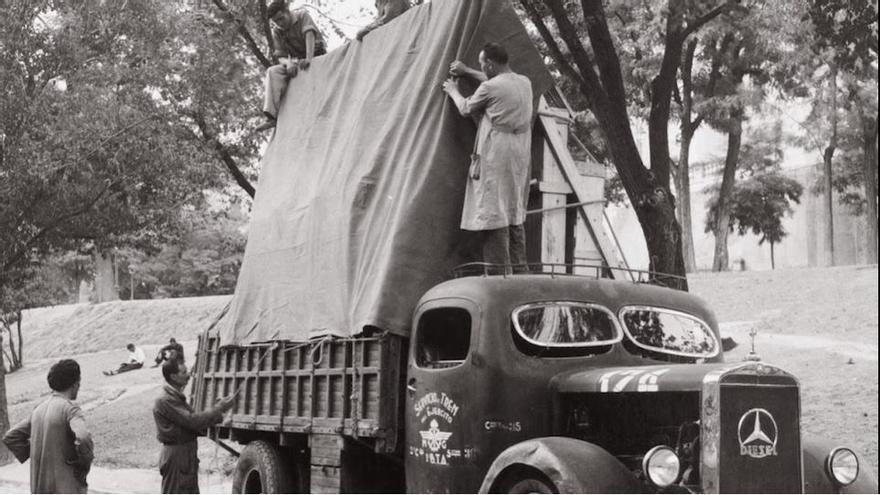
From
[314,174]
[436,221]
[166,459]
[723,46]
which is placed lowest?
[166,459]

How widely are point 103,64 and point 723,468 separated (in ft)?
45.6

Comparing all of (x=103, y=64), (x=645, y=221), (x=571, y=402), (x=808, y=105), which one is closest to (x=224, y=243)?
(x=808, y=105)

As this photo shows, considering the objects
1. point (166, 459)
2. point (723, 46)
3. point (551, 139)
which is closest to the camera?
point (166, 459)

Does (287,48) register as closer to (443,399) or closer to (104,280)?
(443,399)

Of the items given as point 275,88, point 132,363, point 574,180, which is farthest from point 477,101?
point 132,363

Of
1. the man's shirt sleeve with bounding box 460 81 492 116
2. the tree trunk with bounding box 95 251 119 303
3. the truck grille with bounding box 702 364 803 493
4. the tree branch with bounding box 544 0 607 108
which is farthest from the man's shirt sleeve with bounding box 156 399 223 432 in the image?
the tree trunk with bounding box 95 251 119 303

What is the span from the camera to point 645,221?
11195mm

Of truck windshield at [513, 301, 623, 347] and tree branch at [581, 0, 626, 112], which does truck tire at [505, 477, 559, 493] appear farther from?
tree branch at [581, 0, 626, 112]

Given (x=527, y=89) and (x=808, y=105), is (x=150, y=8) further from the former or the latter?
(x=808, y=105)

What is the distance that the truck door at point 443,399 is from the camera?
6.61 metres

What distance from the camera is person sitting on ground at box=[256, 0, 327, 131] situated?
33.4 feet

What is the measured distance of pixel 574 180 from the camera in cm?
846

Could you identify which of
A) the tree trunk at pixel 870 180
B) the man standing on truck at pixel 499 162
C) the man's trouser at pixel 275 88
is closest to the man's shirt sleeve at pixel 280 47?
the man's trouser at pixel 275 88

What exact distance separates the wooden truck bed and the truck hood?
1313mm
